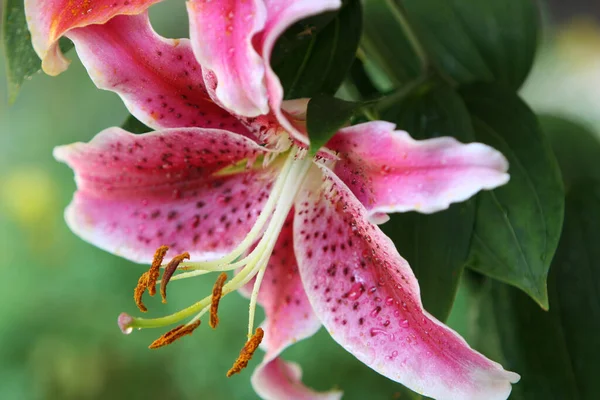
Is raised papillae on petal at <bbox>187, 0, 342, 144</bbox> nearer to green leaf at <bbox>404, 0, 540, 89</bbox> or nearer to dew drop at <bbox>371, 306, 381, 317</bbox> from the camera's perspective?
dew drop at <bbox>371, 306, 381, 317</bbox>

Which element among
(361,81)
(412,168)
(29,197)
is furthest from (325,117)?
(29,197)

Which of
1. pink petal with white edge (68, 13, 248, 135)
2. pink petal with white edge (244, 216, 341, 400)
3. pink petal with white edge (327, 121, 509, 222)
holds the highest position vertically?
pink petal with white edge (68, 13, 248, 135)

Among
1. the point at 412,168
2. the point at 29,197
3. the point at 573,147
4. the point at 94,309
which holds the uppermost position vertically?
the point at 412,168

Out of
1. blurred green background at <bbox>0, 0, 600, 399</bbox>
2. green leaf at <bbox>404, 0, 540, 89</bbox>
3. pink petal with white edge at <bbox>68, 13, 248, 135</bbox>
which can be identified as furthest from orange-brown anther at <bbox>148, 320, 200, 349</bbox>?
blurred green background at <bbox>0, 0, 600, 399</bbox>

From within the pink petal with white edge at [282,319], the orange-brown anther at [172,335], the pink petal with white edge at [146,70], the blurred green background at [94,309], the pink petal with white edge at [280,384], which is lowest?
the blurred green background at [94,309]

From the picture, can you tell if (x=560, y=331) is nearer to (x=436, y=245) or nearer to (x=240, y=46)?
(x=436, y=245)

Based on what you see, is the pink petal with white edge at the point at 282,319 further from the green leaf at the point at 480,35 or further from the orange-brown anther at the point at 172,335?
the green leaf at the point at 480,35

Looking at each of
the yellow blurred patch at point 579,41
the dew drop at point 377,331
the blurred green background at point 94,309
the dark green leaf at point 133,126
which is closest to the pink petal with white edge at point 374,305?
the dew drop at point 377,331
